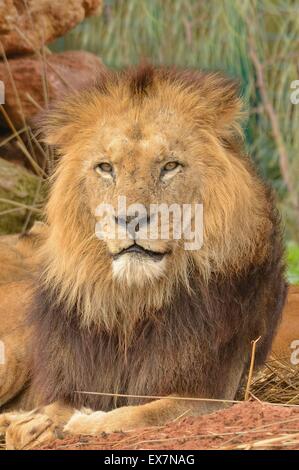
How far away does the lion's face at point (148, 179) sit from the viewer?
12.7ft

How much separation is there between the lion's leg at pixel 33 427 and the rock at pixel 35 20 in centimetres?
326

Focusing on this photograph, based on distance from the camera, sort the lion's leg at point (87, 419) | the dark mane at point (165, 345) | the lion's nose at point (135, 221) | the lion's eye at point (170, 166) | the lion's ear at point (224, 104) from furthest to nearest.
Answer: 1. the lion's ear at point (224, 104)
2. the dark mane at point (165, 345)
3. the lion's eye at point (170, 166)
4. the lion's leg at point (87, 419)
5. the lion's nose at point (135, 221)

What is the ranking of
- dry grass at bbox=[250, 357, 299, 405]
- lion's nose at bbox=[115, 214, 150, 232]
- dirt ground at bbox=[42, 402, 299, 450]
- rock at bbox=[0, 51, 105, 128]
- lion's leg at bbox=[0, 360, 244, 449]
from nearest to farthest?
dirt ground at bbox=[42, 402, 299, 450], lion's nose at bbox=[115, 214, 150, 232], lion's leg at bbox=[0, 360, 244, 449], dry grass at bbox=[250, 357, 299, 405], rock at bbox=[0, 51, 105, 128]

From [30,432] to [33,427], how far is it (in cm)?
2

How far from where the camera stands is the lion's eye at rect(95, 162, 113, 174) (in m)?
3.98

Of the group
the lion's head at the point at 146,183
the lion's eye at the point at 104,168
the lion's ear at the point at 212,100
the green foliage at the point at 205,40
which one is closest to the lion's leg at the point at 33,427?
the lion's head at the point at 146,183

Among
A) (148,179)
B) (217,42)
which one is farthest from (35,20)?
(148,179)

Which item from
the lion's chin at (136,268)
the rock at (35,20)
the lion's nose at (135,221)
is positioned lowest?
the lion's chin at (136,268)

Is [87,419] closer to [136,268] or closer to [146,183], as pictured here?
[136,268]

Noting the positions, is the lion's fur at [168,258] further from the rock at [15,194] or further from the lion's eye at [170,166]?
the rock at [15,194]

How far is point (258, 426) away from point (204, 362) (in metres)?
0.66

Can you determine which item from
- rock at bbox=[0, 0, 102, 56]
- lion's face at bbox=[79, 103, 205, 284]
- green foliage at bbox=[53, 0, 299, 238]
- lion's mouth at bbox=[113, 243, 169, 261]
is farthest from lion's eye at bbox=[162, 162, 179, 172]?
green foliage at bbox=[53, 0, 299, 238]

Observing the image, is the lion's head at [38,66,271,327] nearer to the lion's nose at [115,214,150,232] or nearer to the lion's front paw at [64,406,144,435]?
the lion's nose at [115,214,150,232]

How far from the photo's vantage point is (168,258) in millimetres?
3969
